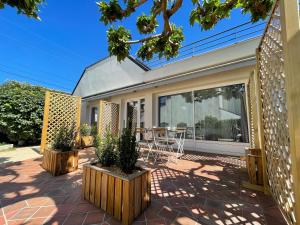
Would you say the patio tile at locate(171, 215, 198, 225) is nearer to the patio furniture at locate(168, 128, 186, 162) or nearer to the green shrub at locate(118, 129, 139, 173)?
the green shrub at locate(118, 129, 139, 173)

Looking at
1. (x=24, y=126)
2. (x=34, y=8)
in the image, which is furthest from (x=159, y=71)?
(x=24, y=126)

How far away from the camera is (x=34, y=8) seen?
103 inches

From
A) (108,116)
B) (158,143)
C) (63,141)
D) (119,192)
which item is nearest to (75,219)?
(119,192)

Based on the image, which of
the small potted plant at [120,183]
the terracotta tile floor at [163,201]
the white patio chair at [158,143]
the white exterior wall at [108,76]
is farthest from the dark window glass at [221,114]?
the small potted plant at [120,183]

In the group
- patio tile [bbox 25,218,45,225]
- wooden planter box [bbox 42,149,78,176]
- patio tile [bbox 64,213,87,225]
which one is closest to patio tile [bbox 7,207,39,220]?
patio tile [bbox 25,218,45,225]

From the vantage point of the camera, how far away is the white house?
571 cm

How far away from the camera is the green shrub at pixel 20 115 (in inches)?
282

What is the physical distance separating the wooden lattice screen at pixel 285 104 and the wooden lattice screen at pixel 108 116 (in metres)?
6.93

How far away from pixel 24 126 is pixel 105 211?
306 inches

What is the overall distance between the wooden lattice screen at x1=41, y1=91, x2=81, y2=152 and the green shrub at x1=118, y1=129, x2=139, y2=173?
14.1 ft

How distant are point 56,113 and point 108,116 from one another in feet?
9.93

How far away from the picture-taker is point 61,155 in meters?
3.76

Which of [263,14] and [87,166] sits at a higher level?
[263,14]

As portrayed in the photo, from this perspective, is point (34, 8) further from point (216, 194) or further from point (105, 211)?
point (216, 194)
